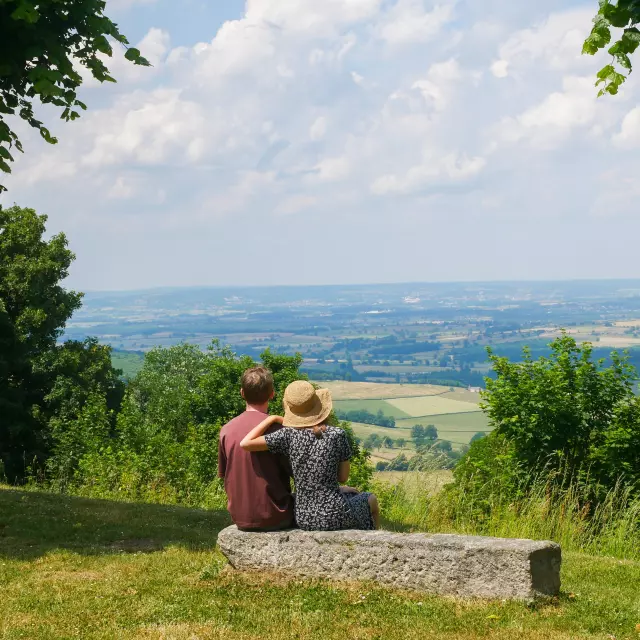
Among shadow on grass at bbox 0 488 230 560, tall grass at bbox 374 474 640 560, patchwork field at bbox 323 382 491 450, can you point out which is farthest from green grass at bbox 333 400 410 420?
shadow on grass at bbox 0 488 230 560

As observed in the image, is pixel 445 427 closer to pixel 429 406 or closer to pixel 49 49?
pixel 429 406

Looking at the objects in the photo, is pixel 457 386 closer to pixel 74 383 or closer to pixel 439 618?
pixel 74 383

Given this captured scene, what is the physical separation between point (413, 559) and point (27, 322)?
2898 cm

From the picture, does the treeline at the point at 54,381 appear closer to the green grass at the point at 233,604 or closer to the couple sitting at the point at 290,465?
the green grass at the point at 233,604

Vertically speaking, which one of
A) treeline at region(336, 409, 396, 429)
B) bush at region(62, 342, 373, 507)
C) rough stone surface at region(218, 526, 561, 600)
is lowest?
treeline at region(336, 409, 396, 429)

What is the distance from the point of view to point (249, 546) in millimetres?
7547

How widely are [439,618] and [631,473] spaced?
12149 millimetres

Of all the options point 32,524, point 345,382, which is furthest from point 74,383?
point 345,382

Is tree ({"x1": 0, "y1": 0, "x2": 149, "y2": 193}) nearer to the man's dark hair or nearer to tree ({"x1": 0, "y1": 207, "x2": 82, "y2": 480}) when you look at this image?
the man's dark hair

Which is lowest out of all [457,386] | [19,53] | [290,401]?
[457,386]

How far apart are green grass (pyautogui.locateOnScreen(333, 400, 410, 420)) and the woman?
101869 mm

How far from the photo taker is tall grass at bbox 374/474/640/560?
36.2 ft

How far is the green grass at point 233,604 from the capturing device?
240 inches

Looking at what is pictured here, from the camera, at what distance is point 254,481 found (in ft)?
24.6
